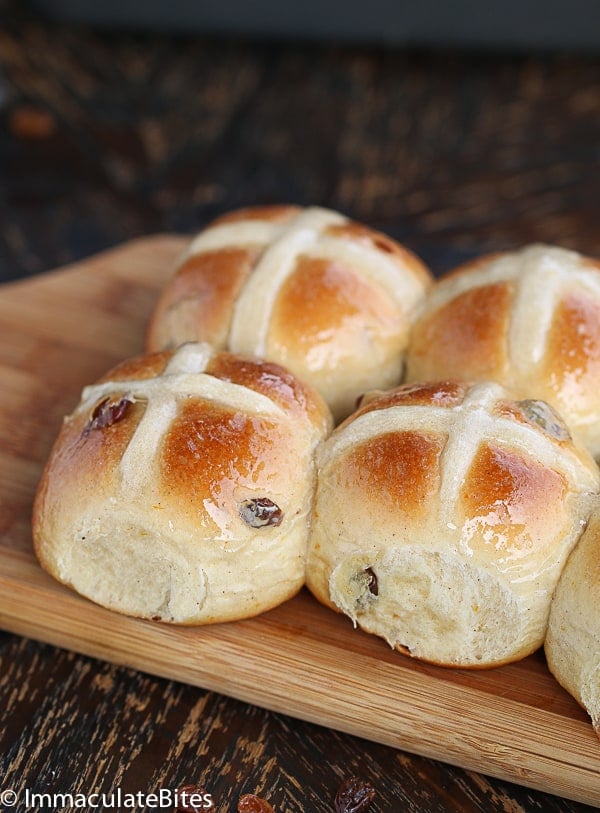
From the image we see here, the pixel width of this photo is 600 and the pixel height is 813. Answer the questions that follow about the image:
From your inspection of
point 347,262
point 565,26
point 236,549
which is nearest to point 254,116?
point 565,26

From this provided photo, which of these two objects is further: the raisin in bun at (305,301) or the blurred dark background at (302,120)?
the blurred dark background at (302,120)

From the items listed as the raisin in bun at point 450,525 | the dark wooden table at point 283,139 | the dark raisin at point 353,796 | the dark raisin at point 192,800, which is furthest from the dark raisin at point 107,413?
the dark wooden table at point 283,139

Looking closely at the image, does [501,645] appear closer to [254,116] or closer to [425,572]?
[425,572]

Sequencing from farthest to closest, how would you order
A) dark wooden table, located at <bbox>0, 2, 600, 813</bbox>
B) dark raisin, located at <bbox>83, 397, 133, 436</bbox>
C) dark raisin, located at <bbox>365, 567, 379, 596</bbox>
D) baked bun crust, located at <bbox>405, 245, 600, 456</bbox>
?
dark wooden table, located at <bbox>0, 2, 600, 813</bbox> < baked bun crust, located at <bbox>405, 245, 600, 456</bbox> < dark raisin, located at <bbox>83, 397, 133, 436</bbox> < dark raisin, located at <bbox>365, 567, 379, 596</bbox>

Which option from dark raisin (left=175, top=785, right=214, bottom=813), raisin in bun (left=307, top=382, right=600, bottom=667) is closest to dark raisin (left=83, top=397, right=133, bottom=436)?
raisin in bun (left=307, top=382, right=600, bottom=667)

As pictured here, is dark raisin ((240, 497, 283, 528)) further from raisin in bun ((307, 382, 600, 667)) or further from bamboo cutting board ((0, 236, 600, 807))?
bamboo cutting board ((0, 236, 600, 807))

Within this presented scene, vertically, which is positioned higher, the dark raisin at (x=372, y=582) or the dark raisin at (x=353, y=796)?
the dark raisin at (x=372, y=582)

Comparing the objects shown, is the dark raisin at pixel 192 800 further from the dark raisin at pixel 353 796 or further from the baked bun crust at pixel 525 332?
the baked bun crust at pixel 525 332
